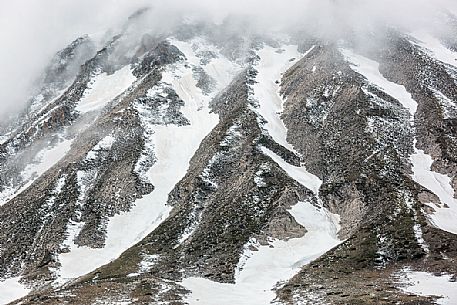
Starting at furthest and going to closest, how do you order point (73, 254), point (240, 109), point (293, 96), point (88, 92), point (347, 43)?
point (88, 92)
point (347, 43)
point (293, 96)
point (240, 109)
point (73, 254)

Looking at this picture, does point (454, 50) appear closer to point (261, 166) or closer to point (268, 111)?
point (268, 111)

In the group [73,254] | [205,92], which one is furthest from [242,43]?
[73,254]

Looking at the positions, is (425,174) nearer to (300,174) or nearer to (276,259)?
(300,174)

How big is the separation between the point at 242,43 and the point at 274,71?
31673 millimetres

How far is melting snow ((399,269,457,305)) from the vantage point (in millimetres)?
39281

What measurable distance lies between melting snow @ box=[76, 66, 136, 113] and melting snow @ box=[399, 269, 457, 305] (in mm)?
136158

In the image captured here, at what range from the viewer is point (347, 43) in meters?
161

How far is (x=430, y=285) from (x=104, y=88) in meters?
160

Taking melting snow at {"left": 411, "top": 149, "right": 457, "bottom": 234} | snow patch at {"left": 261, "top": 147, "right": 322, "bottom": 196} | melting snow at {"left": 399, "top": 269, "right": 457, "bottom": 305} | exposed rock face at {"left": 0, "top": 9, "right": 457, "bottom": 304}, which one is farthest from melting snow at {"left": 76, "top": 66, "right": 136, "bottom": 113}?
melting snow at {"left": 399, "top": 269, "right": 457, "bottom": 305}

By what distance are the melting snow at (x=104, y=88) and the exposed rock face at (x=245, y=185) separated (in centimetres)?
493

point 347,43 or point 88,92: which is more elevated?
point 88,92

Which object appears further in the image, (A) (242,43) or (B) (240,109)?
(A) (242,43)

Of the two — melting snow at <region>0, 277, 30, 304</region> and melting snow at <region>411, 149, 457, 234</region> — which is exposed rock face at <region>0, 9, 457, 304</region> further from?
melting snow at <region>0, 277, 30, 304</region>

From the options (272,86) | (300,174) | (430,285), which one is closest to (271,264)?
(430,285)
